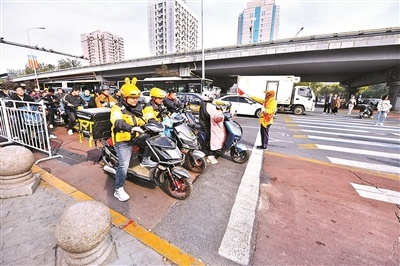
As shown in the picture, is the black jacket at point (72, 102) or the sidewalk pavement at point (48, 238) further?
the black jacket at point (72, 102)

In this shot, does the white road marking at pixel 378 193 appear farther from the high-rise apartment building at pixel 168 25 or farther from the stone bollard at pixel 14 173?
the high-rise apartment building at pixel 168 25

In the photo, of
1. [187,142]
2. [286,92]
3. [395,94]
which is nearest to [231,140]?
[187,142]

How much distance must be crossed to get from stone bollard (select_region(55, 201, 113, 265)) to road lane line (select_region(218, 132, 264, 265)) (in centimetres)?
123

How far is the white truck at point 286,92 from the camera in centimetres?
1439

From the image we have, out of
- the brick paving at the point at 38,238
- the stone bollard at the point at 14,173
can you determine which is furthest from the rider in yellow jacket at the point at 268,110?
the stone bollard at the point at 14,173

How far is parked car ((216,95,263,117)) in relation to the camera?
490 inches

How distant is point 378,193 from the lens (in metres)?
3.29

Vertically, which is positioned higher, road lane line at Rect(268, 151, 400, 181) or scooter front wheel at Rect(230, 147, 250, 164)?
scooter front wheel at Rect(230, 147, 250, 164)

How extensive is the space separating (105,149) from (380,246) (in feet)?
14.3

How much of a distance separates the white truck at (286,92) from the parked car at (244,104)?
8.50ft

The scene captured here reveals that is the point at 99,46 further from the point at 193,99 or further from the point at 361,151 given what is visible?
the point at 361,151

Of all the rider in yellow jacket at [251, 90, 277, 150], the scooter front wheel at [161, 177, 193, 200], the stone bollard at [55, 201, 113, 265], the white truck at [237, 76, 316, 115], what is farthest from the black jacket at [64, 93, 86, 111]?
the white truck at [237, 76, 316, 115]

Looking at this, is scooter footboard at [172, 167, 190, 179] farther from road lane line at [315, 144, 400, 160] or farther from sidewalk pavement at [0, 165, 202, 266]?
road lane line at [315, 144, 400, 160]

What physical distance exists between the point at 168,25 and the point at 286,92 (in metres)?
72.4
